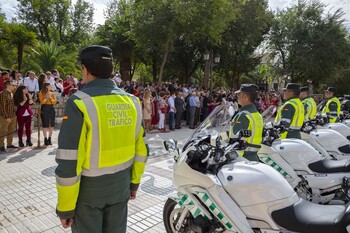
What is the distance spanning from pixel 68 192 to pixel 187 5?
1456cm

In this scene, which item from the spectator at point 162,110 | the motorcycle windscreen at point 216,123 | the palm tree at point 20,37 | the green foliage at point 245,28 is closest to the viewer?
the motorcycle windscreen at point 216,123

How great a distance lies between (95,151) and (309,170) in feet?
10.4

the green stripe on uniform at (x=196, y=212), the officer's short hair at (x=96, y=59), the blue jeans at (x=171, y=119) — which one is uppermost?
the officer's short hair at (x=96, y=59)

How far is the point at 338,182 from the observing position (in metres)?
3.80

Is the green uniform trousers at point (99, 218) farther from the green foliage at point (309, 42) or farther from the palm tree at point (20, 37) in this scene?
the green foliage at point (309, 42)

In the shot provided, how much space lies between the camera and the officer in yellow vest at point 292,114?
5355 mm

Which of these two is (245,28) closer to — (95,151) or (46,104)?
(46,104)

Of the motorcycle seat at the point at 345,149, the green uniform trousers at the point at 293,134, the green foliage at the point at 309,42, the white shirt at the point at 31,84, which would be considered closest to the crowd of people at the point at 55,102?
the white shirt at the point at 31,84

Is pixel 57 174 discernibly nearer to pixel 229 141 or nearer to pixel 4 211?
pixel 229 141

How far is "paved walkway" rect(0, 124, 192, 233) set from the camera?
375cm

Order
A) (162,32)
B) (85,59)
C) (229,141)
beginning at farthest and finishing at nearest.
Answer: (162,32) → (229,141) → (85,59)

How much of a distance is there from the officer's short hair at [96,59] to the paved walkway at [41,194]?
0.95 meters

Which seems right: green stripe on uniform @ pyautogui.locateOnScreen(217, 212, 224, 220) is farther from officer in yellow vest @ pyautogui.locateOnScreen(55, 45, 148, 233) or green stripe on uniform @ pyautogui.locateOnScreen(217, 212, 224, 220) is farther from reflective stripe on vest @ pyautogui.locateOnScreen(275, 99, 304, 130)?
reflective stripe on vest @ pyautogui.locateOnScreen(275, 99, 304, 130)

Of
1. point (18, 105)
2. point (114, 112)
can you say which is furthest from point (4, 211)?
point (18, 105)
